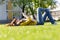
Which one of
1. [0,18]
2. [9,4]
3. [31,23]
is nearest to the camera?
[31,23]

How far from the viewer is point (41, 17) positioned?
54.0 ft

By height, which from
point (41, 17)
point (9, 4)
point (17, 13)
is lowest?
point (17, 13)

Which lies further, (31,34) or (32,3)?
(32,3)

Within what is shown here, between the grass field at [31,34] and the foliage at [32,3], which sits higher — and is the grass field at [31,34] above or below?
above

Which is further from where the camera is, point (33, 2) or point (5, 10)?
point (33, 2)

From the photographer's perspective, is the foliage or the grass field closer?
the grass field

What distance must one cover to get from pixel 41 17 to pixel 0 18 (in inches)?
786

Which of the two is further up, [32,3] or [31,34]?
[31,34]

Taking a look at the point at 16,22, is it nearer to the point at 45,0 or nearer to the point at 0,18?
the point at 0,18

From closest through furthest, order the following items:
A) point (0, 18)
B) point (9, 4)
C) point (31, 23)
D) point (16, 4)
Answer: point (31, 23), point (9, 4), point (0, 18), point (16, 4)

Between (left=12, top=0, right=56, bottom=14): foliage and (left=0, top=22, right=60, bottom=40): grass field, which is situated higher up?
(left=0, top=22, right=60, bottom=40): grass field

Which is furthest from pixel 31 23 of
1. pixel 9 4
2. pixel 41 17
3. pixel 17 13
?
pixel 17 13

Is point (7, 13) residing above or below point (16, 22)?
below

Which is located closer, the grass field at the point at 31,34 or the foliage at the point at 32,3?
the grass field at the point at 31,34
